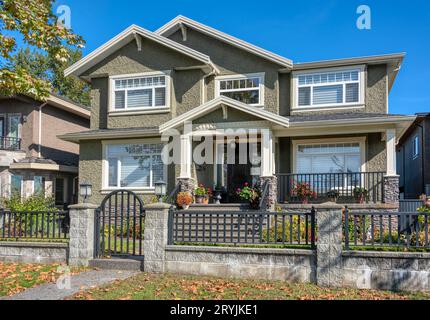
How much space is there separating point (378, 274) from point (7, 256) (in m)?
8.73

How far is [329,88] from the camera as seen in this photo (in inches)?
611

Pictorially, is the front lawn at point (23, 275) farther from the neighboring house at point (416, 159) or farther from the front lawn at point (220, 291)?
the neighboring house at point (416, 159)

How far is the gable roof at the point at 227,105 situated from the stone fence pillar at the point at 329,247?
598 centimetres

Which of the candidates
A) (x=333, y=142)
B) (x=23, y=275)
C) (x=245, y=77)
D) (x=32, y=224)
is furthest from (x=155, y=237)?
(x=245, y=77)

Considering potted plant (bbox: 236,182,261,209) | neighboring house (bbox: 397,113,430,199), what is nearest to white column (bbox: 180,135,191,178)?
potted plant (bbox: 236,182,261,209)

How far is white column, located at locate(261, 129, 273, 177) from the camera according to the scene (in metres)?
13.4

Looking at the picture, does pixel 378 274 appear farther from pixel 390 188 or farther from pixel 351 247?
pixel 390 188

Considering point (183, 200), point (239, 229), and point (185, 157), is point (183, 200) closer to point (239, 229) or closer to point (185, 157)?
point (185, 157)

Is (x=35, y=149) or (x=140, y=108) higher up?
(x=140, y=108)

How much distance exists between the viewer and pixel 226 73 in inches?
656

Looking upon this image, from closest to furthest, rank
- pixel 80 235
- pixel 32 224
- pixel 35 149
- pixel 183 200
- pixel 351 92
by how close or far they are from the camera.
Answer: pixel 80 235, pixel 32 224, pixel 183 200, pixel 351 92, pixel 35 149

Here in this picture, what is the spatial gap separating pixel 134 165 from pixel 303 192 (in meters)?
7.01

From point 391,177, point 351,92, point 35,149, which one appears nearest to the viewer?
point 391,177

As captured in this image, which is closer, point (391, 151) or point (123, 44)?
point (391, 151)
